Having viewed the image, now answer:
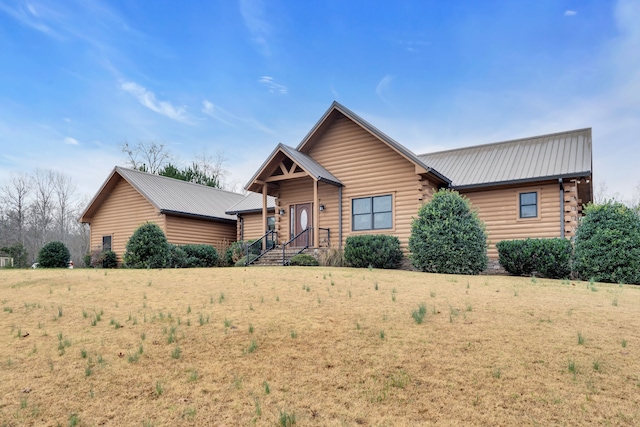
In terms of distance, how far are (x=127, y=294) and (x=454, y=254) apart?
9.41 meters

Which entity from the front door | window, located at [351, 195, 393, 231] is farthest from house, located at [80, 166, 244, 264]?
window, located at [351, 195, 393, 231]

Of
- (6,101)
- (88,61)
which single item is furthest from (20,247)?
(88,61)

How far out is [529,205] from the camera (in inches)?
686

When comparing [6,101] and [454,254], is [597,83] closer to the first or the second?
[454,254]

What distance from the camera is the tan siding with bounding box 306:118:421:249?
17453mm

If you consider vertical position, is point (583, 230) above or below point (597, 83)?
below

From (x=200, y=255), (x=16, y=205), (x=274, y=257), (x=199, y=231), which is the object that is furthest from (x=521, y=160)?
(x=16, y=205)

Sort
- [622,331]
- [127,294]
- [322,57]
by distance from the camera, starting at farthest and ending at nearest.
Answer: [322,57] → [127,294] → [622,331]

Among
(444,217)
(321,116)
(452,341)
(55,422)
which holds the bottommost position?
(55,422)

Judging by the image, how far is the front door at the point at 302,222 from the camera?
2014 centimetres

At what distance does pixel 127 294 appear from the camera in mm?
9562

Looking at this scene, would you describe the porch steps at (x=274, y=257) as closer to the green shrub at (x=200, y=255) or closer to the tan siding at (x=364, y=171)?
the tan siding at (x=364, y=171)

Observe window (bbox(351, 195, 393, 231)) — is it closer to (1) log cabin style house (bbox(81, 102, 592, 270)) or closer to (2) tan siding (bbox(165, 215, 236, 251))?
(1) log cabin style house (bbox(81, 102, 592, 270))

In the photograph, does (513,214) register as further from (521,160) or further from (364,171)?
(364,171)
